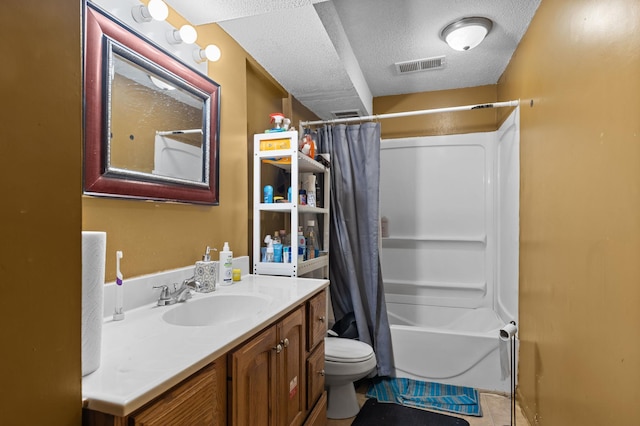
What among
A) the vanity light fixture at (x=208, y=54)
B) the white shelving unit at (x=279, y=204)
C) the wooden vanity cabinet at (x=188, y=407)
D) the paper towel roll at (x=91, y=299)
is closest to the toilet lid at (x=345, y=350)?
the white shelving unit at (x=279, y=204)

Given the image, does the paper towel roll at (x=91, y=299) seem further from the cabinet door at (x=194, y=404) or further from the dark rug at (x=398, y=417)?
the dark rug at (x=398, y=417)

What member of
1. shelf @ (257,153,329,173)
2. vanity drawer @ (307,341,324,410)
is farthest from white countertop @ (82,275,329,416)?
shelf @ (257,153,329,173)

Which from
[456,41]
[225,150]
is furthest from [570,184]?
[225,150]

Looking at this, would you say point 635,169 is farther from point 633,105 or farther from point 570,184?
point 570,184

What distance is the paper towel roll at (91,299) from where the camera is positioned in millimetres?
660

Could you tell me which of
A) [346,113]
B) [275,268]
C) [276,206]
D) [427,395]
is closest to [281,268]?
[275,268]

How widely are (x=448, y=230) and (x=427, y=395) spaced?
1.46 m

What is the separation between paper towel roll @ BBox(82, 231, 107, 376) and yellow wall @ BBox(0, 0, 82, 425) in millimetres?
119

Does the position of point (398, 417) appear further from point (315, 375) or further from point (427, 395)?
point (315, 375)

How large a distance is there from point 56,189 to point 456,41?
2.26m

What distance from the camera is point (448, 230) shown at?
10.1ft

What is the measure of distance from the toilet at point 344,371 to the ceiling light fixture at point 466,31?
199cm

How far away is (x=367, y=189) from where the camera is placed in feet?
7.86

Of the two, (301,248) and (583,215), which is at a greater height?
(583,215)
